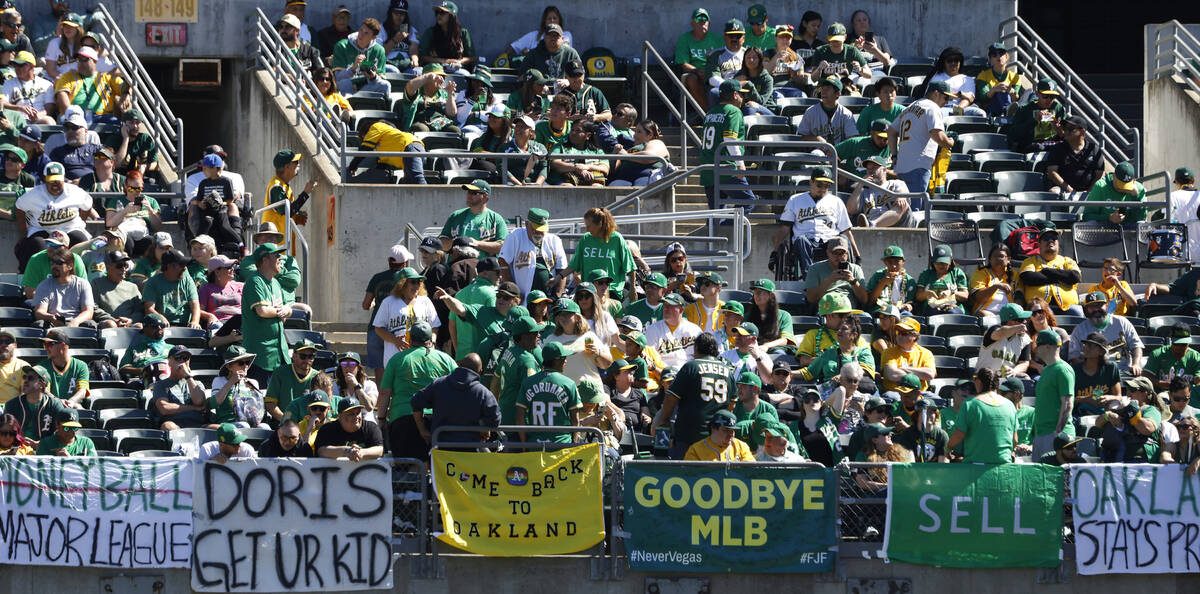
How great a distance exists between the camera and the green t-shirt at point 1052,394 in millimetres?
16625

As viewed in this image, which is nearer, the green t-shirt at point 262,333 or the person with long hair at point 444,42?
the green t-shirt at point 262,333

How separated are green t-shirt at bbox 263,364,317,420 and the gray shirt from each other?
259cm

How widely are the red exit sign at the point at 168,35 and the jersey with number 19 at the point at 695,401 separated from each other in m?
12.5

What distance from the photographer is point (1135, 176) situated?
23.9 m

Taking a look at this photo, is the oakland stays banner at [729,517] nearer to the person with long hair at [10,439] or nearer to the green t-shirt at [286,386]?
the green t-shirt at [286,386]

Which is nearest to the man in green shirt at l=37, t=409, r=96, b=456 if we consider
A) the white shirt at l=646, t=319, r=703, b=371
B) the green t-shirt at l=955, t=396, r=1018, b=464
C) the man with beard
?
the white shirt at l=646, t=319, r=703, b=371

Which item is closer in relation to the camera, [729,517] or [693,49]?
[729,517]

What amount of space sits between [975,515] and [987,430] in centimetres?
66

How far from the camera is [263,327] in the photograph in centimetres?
1773

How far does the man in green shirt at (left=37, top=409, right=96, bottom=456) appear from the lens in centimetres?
1542

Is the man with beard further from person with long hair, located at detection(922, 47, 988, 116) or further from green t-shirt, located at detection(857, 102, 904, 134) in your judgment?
person with long hair, located at detection(922, 47, 988, 116)

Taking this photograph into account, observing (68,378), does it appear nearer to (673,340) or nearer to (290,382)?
(290,382)

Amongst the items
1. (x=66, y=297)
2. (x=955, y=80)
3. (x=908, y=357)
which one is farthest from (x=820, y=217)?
(x=66, y=297)

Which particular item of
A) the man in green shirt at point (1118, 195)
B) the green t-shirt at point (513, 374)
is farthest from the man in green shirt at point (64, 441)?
the man in green shirt at point (1118, 195)
